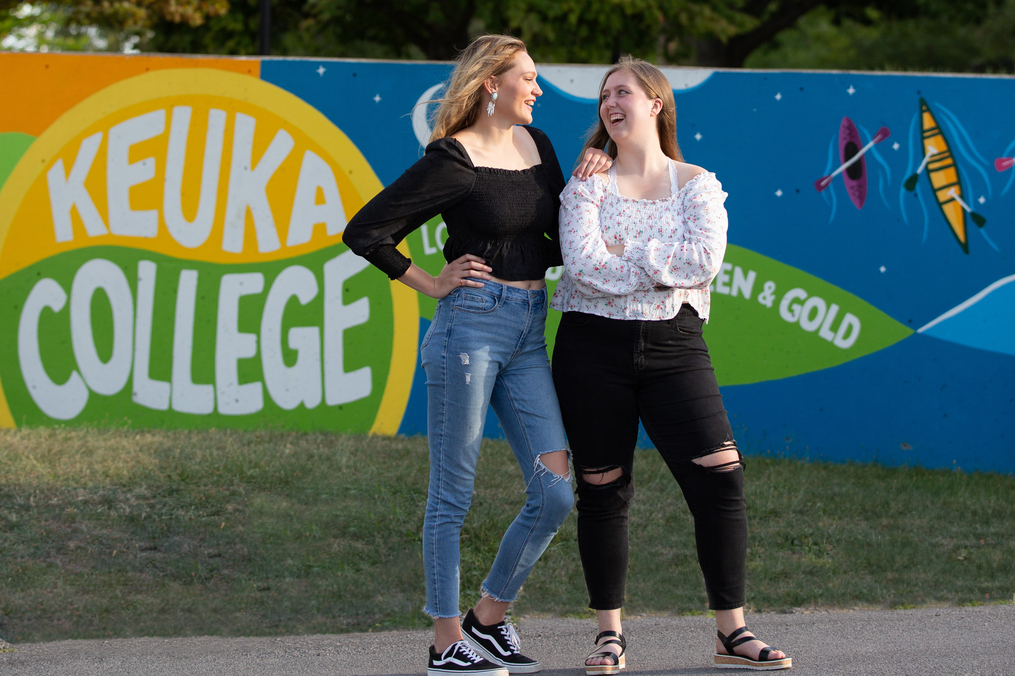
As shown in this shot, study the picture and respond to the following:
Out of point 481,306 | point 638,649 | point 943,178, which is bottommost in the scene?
point 638,649

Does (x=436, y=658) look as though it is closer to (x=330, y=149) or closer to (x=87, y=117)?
(x=330, y=149)

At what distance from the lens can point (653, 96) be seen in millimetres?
2947

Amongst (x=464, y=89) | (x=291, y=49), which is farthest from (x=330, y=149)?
(x=291, y=49)

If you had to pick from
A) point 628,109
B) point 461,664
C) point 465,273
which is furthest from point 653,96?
point 461,664

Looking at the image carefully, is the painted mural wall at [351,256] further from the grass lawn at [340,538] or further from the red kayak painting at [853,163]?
the grass lawn at [340,538]

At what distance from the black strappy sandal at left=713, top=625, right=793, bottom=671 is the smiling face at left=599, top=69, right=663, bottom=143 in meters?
1.48

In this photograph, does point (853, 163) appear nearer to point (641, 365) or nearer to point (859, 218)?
point (859, 218)

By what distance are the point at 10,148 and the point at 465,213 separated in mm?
3800

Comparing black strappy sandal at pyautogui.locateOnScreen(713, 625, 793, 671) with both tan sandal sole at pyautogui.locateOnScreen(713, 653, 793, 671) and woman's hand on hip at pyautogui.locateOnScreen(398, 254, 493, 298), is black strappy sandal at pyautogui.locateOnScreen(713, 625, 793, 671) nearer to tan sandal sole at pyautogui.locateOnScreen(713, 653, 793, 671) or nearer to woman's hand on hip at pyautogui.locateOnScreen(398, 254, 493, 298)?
tan sandal sole at pyautogui.locateOnScreen(713, 653, 793, 671)

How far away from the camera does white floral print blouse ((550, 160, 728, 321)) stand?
2783mm

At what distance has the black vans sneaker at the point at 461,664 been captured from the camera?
9.27 feet

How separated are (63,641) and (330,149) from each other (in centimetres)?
310

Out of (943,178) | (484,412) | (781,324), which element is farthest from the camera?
(781,324)

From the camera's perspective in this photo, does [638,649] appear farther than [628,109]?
Yes
